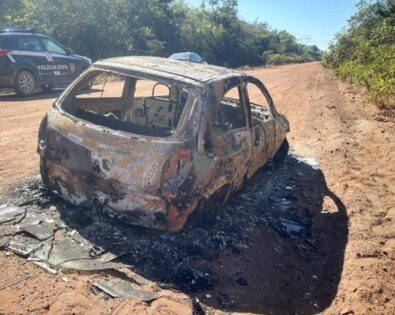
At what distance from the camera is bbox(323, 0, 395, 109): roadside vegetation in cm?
1303

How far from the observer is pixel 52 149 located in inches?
165

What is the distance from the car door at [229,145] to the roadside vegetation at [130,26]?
17677 millimetres

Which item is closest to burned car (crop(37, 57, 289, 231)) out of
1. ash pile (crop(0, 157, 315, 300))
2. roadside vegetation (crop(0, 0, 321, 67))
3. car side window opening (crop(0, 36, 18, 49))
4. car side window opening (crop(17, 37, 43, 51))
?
ash pile (crop(0, 157, 315, 300))

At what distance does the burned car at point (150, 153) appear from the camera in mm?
3729

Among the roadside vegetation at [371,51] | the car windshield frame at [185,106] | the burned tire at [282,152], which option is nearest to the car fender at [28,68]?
the car windshield frame at [185,106]

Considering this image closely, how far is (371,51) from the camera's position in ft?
71.3

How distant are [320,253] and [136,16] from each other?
2435 centimetres

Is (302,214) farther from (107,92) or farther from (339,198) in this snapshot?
(107,92)

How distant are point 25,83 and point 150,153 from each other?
9.77 meters

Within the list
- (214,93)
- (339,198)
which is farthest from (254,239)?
(339,198)

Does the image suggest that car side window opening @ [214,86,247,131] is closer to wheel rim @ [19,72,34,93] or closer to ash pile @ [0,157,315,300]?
ash pile @ [0,157,315,300]

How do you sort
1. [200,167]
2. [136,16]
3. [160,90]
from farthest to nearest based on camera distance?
[136,16], [160,90], [200,167]

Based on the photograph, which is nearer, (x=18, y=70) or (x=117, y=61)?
(x=117, y=61)

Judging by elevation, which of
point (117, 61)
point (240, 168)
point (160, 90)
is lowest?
point (240, 168)
